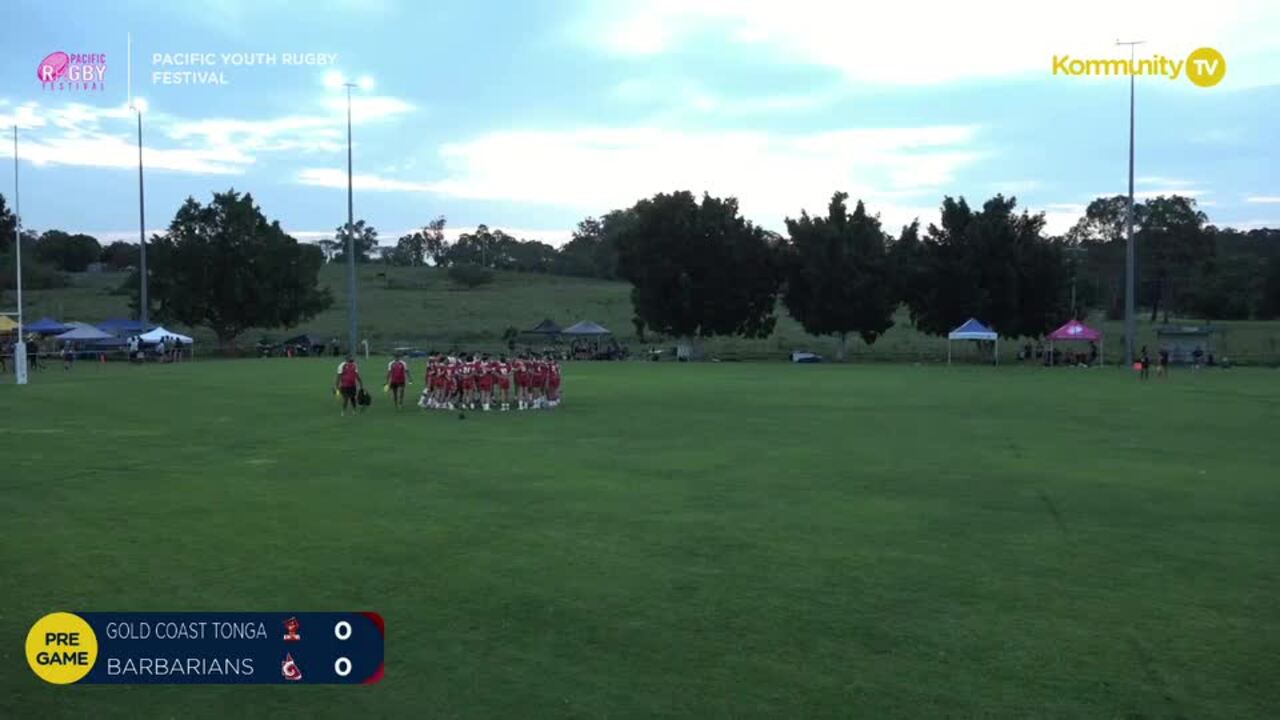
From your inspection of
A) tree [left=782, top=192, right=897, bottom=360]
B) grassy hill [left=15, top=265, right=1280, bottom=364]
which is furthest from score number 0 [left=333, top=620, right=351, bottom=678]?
grassy hill [left=15, top=265, right=1280, bottom=364]

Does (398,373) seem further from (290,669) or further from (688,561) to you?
(290,669)

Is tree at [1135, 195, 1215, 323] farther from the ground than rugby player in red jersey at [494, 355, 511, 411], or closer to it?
farther from the ground

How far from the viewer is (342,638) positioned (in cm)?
689

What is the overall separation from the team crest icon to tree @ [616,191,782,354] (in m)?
60.6

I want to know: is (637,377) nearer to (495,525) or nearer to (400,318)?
(495,525)

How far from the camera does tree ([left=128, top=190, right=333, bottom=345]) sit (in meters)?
70.1

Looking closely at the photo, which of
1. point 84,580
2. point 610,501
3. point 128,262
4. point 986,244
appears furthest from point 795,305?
point 128,262

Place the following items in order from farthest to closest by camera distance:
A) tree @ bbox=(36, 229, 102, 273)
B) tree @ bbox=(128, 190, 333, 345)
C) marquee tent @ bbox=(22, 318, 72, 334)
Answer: tree @ bbox=(36, 229, 102, 273)
tree @ bbox=(128, 190, 333, 345)
marquee tent @ bbox=(22, 318, 72, 334)

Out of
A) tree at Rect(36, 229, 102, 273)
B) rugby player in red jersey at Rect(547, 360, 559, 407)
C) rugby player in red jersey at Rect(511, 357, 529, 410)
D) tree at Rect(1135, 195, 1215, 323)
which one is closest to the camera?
rugby player in red jersey at Rect(511, 357, 529, 410)

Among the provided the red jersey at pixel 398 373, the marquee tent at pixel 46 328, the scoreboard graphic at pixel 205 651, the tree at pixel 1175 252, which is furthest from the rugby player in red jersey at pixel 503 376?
the tree at pixel 1175 252

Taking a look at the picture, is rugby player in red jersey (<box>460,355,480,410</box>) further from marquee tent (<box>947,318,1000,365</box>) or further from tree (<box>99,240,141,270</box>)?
tree (<box>99,240,141,270</box>)

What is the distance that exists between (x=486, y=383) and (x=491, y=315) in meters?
81.6

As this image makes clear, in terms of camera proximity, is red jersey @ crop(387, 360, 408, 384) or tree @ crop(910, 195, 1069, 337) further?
tree @ crop(910, 195, 1069, 337)

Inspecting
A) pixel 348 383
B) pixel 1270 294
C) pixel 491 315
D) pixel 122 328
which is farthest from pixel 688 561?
pixel 1270 294
